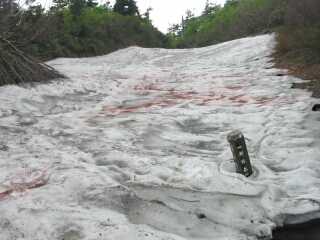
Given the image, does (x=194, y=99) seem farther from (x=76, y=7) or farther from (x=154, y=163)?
(x=76, y=7)

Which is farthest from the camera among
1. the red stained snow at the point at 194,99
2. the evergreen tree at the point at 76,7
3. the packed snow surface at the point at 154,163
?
the evergreen tree at the point at 76,7

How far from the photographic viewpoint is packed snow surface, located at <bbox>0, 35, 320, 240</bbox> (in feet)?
10.6

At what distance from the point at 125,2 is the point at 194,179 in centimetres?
2274

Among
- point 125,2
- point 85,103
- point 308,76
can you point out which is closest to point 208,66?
point 308,76

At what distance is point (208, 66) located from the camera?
12.7 metres

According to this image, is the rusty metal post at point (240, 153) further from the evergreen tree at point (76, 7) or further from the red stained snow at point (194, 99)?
the evergreen tree at point (76, 7)

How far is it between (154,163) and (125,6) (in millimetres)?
22276

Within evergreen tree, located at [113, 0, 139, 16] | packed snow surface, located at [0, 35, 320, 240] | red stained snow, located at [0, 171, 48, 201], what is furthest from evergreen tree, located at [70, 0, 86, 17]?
red stained snow, located at [0, 171, 48, 201]

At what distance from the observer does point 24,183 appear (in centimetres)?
389

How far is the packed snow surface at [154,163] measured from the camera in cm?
325

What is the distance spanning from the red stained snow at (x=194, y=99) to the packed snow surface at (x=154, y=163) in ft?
0.07

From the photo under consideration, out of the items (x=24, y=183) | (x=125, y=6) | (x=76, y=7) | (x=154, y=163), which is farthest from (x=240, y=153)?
(x=125, y=6)

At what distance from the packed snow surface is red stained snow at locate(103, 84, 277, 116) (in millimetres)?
20

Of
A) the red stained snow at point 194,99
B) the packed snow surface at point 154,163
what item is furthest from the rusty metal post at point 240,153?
the red stained snow at point 194,99
